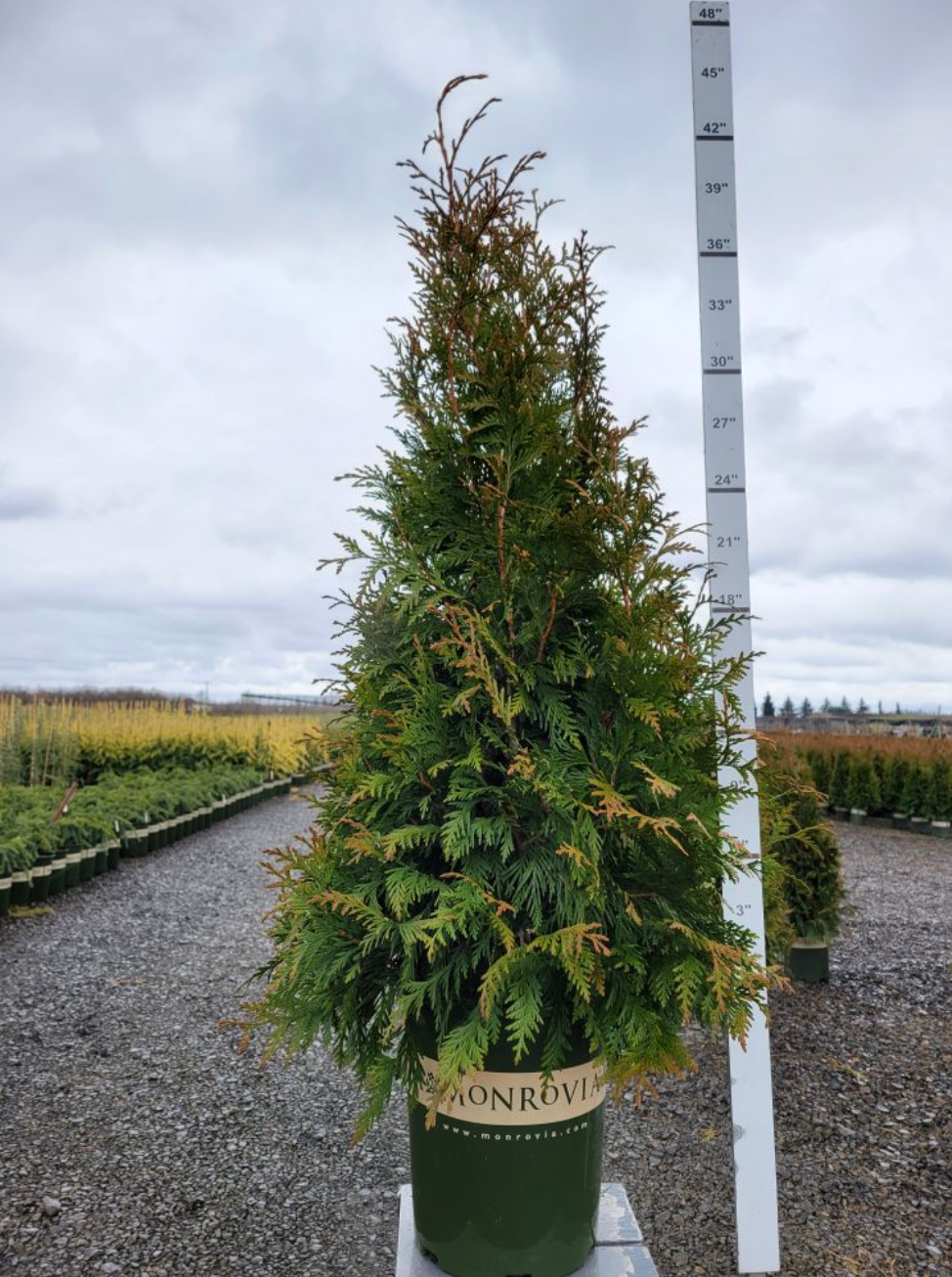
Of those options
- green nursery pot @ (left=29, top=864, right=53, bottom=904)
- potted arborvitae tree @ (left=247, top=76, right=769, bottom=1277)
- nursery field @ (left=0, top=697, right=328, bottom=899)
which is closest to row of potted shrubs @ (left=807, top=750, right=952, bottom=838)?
nursery field @ (left=0, top=697, right=328, bottom=899)

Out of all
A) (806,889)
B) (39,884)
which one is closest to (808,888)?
(806,889)

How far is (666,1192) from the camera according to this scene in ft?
12.0

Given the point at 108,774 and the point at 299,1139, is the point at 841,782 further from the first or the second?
the point at 299,1139

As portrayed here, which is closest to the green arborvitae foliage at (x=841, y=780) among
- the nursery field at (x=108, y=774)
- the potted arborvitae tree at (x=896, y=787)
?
the potted arborvitae tree at (x=896, y=787)

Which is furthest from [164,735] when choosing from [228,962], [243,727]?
[228,962]

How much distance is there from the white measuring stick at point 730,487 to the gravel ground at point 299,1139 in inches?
12.7

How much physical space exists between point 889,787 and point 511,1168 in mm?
13237

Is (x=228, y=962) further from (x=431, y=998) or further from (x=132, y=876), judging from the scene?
(x=431, y=998)

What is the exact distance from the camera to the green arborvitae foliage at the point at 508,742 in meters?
2.24

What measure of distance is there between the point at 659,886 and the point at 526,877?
37 centimetres

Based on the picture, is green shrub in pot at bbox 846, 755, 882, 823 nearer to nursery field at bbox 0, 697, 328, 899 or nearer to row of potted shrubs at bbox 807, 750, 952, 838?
row of potted shrubs at bbox 807, 750, 952, 838

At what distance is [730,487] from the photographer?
127 inches

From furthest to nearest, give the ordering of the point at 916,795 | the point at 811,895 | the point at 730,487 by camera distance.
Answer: the point at 916,795 < the point at 811,895 < the point at 730,487

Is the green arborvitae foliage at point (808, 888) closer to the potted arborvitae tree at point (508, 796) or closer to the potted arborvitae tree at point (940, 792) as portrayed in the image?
the potted arborvitae tree at point (508, 796)
